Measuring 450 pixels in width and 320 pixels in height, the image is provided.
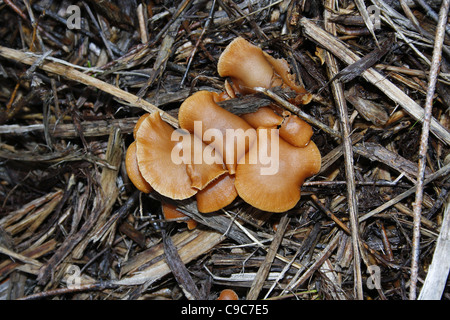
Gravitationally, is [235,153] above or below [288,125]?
below

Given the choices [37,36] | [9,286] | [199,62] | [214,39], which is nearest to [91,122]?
[37,36]

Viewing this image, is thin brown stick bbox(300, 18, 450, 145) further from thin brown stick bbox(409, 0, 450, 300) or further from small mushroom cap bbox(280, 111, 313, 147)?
small mushroom cap bbox(280, 111, 313, 147)

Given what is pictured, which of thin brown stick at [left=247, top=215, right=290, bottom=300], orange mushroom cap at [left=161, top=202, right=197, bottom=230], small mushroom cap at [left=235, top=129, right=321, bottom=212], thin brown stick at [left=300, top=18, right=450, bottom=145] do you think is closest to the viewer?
small mushroom cap at [left=235, top=129, right=321, bottom=212]

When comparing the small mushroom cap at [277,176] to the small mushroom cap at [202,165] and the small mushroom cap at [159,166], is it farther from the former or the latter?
the small mushroom cap at [159,166]

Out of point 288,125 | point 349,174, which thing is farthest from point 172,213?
point 349,174

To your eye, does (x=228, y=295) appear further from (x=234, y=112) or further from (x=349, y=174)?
(x=234, y=112)

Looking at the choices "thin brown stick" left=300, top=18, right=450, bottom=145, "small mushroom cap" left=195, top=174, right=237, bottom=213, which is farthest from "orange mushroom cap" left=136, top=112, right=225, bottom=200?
"thin brown stick" left=300, top=18, right=450, bottom=145

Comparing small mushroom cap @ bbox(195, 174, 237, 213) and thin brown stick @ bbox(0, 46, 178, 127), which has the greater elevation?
thin brown stick @ bbox(0, 46, 178, 127)
